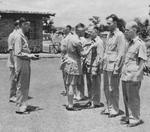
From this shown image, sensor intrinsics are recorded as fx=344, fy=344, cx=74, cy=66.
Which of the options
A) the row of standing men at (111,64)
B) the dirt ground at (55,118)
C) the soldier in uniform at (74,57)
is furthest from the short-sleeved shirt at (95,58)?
the dirt ground at (55,118)

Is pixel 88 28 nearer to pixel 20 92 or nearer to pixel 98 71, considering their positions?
pixel 98 71

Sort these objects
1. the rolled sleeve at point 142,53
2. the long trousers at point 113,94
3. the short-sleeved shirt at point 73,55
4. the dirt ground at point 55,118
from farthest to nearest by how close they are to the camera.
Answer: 1. the short-sleeved shirt at point 73,55
2. the long trousers at point 113,94
3. the dirt ground at point 55,118
4. the rolled sleeve at point 142,53

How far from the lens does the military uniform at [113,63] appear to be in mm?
6484

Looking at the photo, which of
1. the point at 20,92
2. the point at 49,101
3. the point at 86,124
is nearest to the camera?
the point at 86,124

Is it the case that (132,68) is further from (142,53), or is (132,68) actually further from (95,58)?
(95,58)

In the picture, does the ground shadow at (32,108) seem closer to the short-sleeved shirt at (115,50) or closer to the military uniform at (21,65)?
the military uniform at (21,65)

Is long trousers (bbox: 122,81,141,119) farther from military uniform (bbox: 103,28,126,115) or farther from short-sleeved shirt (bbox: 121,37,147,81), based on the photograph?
military uniform (bbox: 103,28,126,115)

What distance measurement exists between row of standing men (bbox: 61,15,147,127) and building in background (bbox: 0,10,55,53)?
578 inches

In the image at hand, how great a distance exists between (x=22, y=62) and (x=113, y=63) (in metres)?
1.83

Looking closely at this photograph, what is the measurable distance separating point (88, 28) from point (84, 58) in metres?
0.73

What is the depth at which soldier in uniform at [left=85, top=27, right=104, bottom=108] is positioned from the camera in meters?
7.29

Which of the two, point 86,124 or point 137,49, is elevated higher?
point 137,49

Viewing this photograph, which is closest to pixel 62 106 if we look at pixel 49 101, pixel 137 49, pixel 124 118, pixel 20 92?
pixel 49 101

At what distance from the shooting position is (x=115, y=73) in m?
6.50
